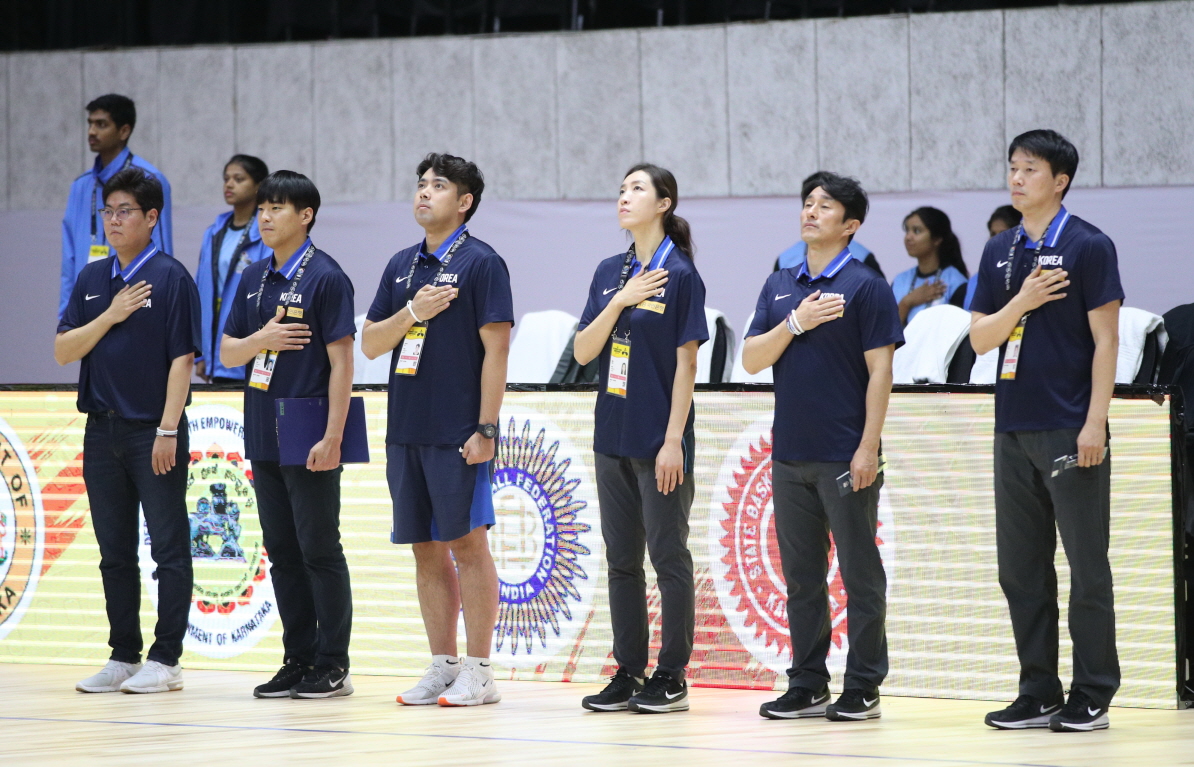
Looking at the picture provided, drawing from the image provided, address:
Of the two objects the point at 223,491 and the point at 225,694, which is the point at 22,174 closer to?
the point at 223,491

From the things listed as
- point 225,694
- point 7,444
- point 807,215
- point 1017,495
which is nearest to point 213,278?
point 7,444

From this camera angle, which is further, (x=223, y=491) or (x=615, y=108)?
(x=615, y=108)

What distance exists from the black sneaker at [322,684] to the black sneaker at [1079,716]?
222 centimetres

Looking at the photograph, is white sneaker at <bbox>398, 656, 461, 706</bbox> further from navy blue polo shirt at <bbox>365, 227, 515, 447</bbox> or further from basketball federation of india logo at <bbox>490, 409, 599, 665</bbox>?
navy blue polo shirt at <bbox>365, 227, 515, 447</bbox>

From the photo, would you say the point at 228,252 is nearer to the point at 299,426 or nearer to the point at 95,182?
the point at 95,182

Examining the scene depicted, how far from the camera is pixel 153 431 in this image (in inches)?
189

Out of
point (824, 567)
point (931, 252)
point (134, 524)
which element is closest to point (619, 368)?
point (824, 567)

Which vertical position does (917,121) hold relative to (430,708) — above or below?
above

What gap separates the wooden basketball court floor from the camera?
3.53 m

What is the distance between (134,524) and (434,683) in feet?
3.99

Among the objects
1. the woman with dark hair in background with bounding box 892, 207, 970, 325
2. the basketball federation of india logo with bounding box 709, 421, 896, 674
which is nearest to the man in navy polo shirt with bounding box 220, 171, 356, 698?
the basketball federation of india logo with bounding box 709, 421, 896, 674

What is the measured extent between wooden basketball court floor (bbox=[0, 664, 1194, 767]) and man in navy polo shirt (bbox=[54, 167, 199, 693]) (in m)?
0.25

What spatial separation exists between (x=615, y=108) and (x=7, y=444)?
411cm

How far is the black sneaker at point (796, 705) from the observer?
421cm
